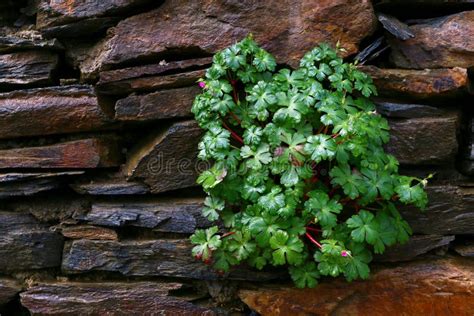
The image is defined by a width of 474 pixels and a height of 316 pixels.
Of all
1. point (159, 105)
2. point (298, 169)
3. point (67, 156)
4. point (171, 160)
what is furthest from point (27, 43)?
point (298, 169)

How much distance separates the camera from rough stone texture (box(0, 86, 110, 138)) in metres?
3.62

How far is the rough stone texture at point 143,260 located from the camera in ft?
11.7

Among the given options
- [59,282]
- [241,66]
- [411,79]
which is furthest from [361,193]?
[59,282]

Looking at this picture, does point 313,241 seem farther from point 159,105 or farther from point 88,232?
point 88,232

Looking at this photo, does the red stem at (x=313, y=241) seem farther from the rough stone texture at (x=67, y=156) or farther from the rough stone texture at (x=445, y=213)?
the rough stone texture at (x=67, y=156)

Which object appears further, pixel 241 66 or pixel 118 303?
pixel 118 303

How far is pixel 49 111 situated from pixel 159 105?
0.73m

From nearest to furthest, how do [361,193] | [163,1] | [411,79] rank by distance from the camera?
[361,193] < [411,79] < [163,1]

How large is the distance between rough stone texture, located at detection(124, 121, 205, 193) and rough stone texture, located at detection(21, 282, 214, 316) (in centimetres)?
65

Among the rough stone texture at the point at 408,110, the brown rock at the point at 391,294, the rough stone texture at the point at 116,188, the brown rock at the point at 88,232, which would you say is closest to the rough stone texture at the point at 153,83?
the rough stone texture at the point at 116,188

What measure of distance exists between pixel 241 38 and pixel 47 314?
7.12ft

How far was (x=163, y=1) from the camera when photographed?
3.60 metres

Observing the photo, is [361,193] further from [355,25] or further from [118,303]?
[118,303]

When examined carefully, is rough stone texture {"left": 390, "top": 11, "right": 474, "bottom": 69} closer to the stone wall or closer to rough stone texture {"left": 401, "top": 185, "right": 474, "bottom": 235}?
the stone wall
